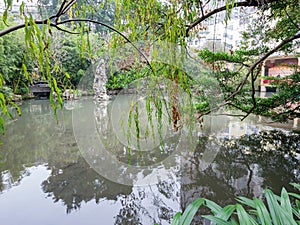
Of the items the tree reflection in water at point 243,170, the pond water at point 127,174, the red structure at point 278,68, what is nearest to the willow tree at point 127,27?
the pond water at point 127,174

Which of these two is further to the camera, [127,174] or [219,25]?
[127,174]

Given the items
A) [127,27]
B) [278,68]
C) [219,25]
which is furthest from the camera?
[278,68]

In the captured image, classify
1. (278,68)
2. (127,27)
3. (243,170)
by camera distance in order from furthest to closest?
(278,68), (243,170), (127,27)

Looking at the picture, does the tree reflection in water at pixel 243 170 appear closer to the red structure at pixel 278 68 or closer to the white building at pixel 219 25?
the red structure at pixel 278 68

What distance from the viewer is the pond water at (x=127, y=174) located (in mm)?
1742

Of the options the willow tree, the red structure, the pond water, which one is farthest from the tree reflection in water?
the willow tree

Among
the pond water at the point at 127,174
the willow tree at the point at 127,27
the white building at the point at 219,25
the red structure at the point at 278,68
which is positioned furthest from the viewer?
the red structure at the point at 278,68

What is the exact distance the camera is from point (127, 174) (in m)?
2.38

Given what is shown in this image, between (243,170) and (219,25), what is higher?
(219,25)

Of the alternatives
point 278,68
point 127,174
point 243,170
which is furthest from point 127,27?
point 278,68

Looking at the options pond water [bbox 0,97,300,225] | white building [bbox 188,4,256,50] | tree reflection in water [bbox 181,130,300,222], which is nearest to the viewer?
white building [bbox 188,4,256,50]

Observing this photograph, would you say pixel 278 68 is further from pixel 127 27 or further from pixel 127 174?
pixel 127 27

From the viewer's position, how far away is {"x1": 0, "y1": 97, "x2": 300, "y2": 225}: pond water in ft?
5.72

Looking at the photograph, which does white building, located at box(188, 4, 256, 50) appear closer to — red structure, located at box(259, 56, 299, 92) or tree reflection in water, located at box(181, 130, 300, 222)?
red structure, located at box(259, 56, 299, 92)
